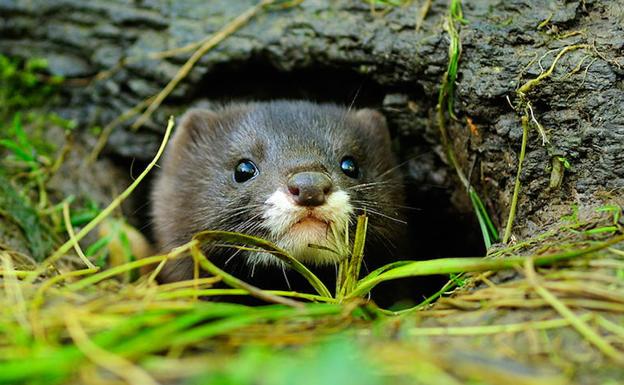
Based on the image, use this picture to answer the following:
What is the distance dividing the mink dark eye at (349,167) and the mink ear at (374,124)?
0.70 metres

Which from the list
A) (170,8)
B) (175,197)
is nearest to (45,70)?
(170,8)

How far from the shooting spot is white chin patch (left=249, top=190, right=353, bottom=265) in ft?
13.8

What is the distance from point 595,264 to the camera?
3.12 metres

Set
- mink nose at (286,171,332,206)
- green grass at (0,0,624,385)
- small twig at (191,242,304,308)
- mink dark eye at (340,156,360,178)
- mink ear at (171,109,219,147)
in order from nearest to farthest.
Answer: green grass at (0,0,624,385), small twig at (191,242,304,308), mink nose at (286,171,332,206), mink dark eye at (340,156,360,178), mink ear at (171,109,219,147)

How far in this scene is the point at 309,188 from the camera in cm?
416

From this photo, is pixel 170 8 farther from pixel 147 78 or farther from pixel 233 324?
pixel 233 324

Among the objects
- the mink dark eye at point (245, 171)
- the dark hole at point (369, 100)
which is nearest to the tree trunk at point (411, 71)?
the dark hole at point (369, 100)

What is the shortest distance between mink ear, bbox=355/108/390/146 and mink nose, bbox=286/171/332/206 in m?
1.60

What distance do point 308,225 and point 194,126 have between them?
1.94m

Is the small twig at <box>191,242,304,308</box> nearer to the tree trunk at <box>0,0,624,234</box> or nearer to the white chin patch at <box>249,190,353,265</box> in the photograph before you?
the white chin patch at <box>249,190,353,265</box>

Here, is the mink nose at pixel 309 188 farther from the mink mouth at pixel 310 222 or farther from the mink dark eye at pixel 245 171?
the mink dark eye at pixel 245 171

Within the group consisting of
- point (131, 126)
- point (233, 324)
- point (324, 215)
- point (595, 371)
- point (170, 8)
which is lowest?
point (595, 371)

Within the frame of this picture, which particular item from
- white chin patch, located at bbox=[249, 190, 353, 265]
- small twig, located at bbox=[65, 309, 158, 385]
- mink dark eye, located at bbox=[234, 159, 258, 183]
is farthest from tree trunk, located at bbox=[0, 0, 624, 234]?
small twig, located at bbox=[65, 309, 158, 385]

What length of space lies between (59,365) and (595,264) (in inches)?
89.5
